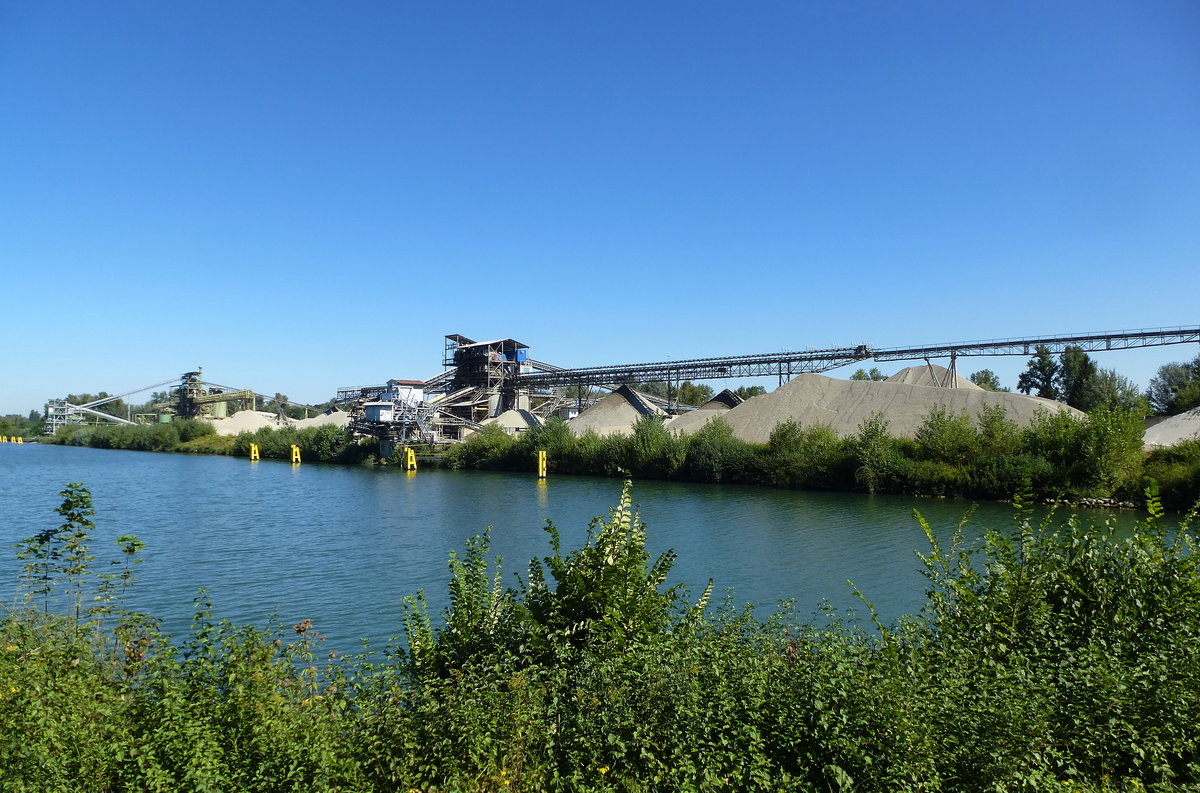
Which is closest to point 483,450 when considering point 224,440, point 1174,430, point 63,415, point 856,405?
point 856,405

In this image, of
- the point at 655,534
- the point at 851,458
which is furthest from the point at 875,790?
the point at 851,458

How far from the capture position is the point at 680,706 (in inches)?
198

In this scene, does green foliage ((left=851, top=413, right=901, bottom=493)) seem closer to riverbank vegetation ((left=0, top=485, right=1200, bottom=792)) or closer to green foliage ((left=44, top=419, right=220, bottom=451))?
riverbank vegetation ((left=0, top=485, right=1200, bottom=792))

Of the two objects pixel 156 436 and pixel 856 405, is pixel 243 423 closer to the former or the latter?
pixel 156 436

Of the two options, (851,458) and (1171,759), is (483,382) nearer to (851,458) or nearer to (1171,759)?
(851,458)

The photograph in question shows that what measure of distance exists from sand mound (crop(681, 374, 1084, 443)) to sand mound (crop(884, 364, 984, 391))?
3765mm

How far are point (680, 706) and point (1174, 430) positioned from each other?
4578 cm

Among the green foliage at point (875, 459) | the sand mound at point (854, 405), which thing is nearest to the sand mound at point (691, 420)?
the sand mound at point (854, 405)

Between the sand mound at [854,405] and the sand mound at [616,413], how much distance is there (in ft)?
37.8

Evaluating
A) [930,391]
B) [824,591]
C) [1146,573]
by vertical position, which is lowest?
[824,591]

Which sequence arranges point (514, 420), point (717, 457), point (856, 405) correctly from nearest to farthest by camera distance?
point (717, 457) < point (856, 405) < point (514, 420)

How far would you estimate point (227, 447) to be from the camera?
83938 mm

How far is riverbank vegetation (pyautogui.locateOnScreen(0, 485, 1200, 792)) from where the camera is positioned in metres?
4.59

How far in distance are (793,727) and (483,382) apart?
217ft
